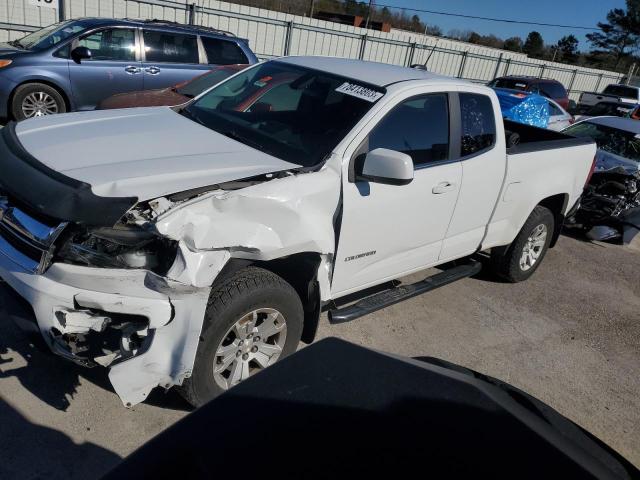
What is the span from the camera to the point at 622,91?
71.6 ft

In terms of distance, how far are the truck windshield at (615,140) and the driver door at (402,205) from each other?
5.15 metres

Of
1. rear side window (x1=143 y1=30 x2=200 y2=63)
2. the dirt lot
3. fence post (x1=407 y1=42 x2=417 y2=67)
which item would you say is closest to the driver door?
the dirt lot

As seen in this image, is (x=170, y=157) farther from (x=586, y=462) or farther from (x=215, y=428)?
(x=586, y=462)

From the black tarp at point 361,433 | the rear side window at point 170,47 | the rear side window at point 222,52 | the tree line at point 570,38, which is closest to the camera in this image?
the black tarp at point 361,433

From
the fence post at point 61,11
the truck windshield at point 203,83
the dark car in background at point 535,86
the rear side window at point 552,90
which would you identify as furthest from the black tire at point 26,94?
the rear side window at point 552,90

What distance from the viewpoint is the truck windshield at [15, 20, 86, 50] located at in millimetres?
8531

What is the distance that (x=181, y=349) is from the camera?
8.58ft

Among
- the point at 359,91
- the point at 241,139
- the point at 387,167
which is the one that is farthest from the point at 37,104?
the point at 387,167

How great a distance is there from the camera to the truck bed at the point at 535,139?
4773 mm

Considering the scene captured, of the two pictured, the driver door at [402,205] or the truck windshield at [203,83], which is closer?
the driver door at [402,205]

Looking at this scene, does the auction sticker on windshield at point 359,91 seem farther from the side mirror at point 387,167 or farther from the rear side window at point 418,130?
the side mirror at point 387,167

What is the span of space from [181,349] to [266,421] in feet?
4.30

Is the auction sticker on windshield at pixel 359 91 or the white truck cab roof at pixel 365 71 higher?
the white truck cab roof at pixel 365 71

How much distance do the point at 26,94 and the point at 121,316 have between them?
7.10 meters
